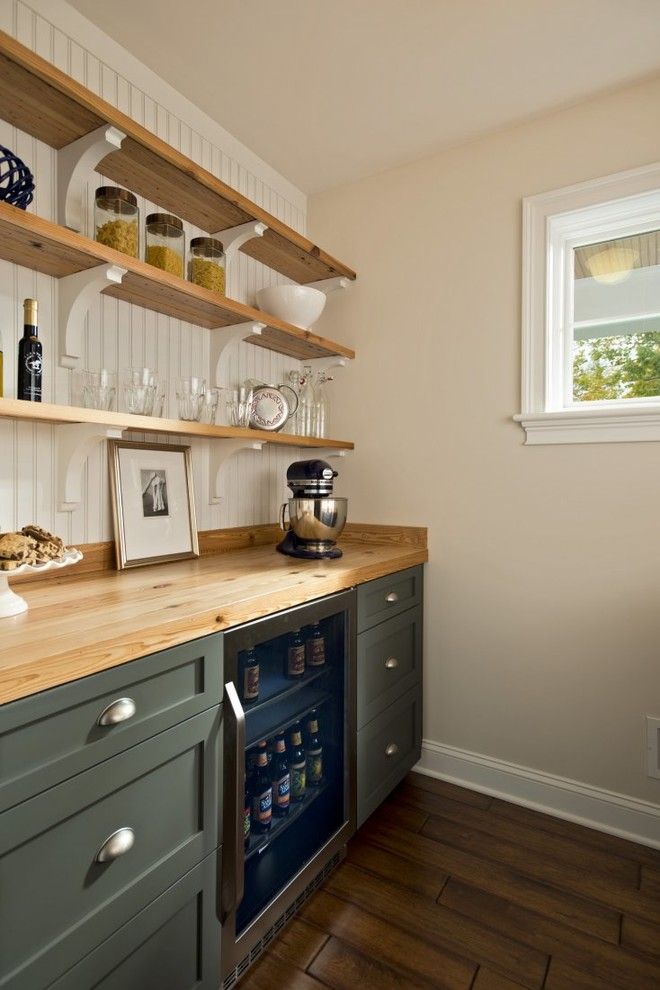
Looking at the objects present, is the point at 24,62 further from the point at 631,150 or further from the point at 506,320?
the point at 631,150

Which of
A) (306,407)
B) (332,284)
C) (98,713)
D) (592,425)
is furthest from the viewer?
(332,284)

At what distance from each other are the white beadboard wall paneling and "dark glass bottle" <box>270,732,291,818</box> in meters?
0.80

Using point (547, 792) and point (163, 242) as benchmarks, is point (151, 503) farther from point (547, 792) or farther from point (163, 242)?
point (547, 792)

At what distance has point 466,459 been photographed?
7.23 ft

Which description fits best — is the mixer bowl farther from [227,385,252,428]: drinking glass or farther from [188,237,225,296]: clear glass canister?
[188,237,225,296]: clear glass canister

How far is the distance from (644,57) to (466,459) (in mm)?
1372

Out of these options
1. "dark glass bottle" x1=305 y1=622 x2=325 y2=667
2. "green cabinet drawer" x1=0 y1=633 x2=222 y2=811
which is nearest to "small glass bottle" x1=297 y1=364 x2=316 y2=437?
"dark glass bottle" x1=305 y1=622 x2=325 y2=667

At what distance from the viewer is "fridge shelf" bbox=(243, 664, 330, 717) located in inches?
56.9

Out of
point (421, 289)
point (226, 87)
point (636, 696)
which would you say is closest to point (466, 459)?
→ point (421, 289)

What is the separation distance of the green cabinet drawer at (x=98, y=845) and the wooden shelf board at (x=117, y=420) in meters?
0.75

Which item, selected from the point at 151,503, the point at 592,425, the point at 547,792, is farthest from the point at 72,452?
the point at 547,792

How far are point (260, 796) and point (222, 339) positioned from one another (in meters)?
1.46

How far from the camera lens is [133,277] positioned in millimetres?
1527

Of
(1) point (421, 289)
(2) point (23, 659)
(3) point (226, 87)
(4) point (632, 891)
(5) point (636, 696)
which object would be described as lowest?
(4) point (632, 891)
